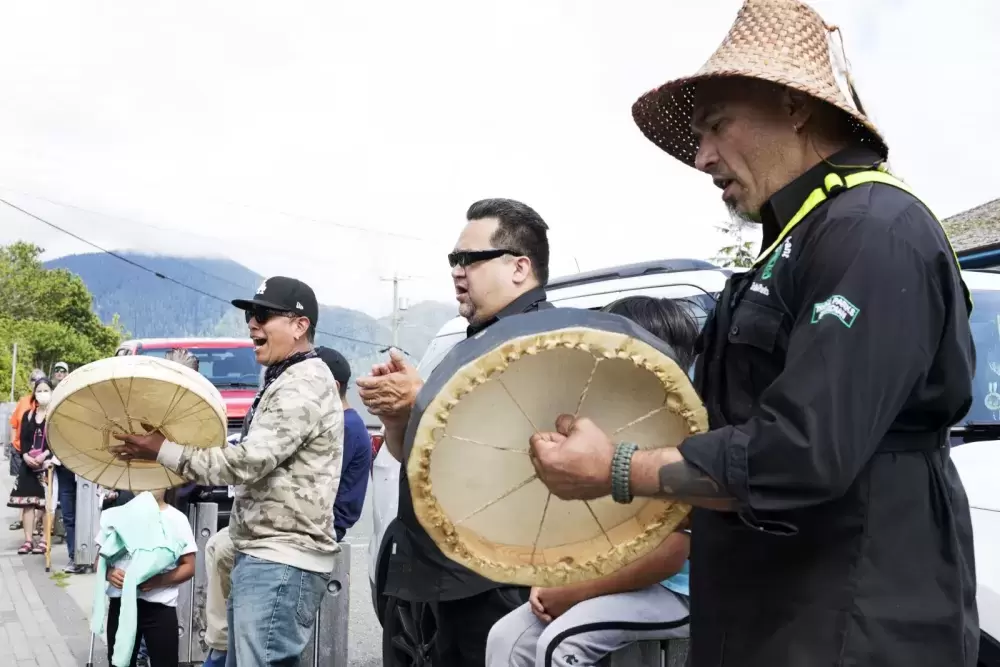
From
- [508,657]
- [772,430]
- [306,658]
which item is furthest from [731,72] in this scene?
[306,658]

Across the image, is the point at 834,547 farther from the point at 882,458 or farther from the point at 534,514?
the point at 534,514

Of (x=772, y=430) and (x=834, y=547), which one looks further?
(x=834, y=547)

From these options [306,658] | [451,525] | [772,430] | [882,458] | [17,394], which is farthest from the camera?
[17,394]

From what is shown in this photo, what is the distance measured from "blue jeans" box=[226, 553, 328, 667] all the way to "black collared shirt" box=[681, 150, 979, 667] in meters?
2.60

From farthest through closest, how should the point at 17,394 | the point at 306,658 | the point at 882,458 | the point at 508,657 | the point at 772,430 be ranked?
the point at 17,394 → the point at 306,658 → the point at 508,657 → the point at 882,458 → the point at 772,430

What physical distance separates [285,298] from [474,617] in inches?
68.4

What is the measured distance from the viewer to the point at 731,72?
187cm

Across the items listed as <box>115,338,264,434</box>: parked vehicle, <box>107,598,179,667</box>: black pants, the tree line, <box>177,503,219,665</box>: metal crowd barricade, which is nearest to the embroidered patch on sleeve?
<box>107,598,179,667</box>: black pants

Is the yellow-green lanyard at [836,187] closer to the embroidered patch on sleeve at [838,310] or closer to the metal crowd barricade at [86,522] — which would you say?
the embroidered patch on sleeve at [838,310]

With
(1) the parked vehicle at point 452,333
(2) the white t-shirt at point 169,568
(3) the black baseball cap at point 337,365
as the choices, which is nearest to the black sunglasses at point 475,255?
(1) the parked vehicle at point 452,333

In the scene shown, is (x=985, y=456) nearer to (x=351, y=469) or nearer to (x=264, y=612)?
(x=264, y=612)

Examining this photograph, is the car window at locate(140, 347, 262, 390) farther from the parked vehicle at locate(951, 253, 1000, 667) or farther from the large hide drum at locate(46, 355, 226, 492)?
the parked vehicle at locate(951, 253, 1000, 667)

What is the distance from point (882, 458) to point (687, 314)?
1.76 metres

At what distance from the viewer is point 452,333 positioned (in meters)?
6.45
